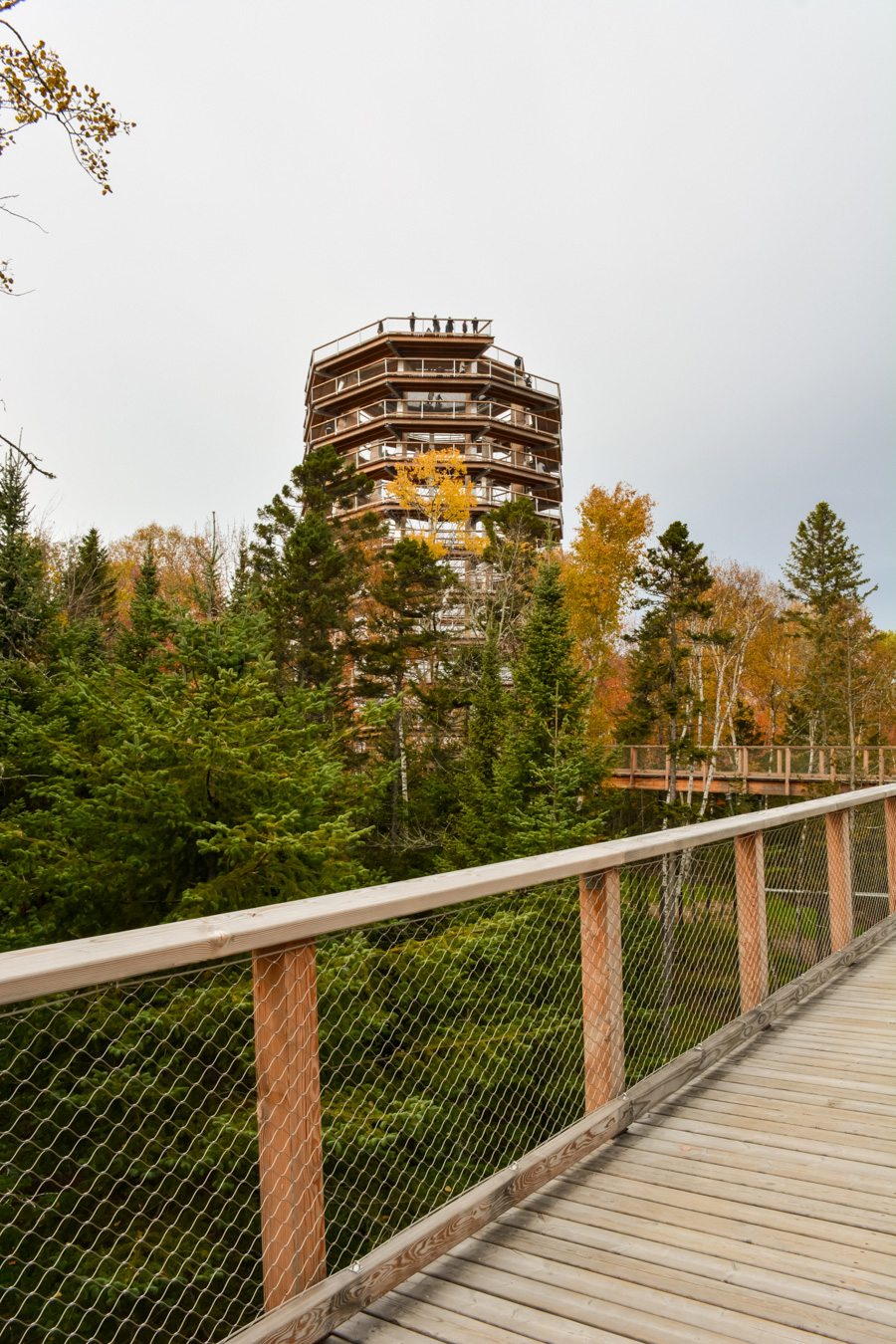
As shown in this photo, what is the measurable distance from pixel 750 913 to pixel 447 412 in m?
40.1

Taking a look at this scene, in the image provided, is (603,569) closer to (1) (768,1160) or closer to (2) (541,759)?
(2) (541,759)

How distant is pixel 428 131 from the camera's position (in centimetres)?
8119

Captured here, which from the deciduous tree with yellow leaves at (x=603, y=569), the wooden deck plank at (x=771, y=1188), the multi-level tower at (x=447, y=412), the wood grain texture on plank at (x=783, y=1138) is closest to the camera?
the wooden deck plank at (x=771, y=1188)

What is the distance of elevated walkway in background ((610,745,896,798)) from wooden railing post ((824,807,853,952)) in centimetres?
2778

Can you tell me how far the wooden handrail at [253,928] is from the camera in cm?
159

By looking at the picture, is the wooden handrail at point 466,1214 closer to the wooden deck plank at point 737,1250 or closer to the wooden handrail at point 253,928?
the wooden deck plank at point 737,1250

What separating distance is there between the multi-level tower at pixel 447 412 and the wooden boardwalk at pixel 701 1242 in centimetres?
3717

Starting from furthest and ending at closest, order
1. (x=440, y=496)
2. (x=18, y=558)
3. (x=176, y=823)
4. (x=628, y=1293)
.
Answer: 1. (x=440, y=496)
2. (x=18, y=558)
3. (x=176, y=823)
4. (x=628, y=1293)

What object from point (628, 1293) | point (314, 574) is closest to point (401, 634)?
point (314, 574)

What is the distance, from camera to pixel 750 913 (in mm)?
4633

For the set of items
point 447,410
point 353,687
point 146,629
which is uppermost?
point 447,410

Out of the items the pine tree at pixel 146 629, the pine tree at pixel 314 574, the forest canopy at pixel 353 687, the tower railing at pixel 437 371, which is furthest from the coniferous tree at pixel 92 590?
the tower railing at pixel 437 371

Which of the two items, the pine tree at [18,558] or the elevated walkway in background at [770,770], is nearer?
the pine tree at [18,558]

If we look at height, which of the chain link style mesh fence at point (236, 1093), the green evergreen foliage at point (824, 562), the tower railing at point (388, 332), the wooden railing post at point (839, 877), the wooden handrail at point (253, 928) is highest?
the tower railing at point (388, 332)
